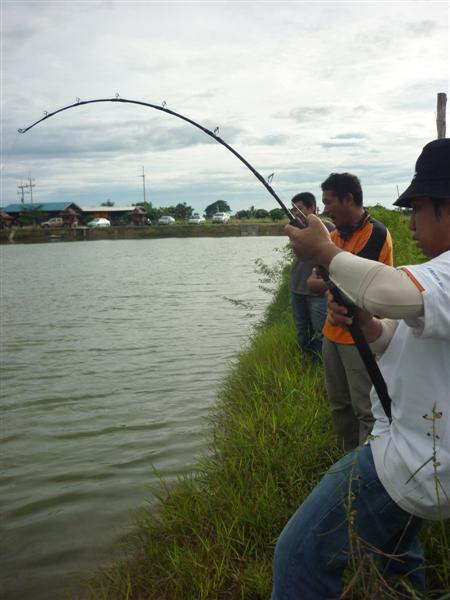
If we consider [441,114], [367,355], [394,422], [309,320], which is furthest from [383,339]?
[441,114]

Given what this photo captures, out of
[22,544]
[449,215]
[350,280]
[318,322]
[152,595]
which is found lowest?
[22,544]

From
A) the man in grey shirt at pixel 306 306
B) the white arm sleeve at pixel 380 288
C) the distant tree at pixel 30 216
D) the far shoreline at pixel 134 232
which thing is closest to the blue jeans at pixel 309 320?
the man in grey shirt at pixel 306 306

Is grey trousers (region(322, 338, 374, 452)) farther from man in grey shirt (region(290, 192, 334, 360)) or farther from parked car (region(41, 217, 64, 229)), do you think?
parked car (region(41, 217, 64, 229))

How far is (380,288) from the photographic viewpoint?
157cm

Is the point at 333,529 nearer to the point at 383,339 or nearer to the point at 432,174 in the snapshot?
the point at 383,339

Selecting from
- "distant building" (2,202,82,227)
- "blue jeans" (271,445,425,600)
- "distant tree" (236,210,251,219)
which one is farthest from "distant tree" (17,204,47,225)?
"blue jeans" (271,445,425,600)

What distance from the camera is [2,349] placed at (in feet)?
39.4

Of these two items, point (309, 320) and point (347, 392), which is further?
point (309, 320)

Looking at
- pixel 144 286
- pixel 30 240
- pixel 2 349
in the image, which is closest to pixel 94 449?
pixel 2 349

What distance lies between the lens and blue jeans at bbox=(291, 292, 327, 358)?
225 inches

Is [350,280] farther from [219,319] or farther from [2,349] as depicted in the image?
[219,319]

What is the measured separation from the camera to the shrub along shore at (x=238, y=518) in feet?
9.67

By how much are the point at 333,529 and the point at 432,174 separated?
1.11m

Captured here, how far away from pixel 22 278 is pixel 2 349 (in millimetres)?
15675
